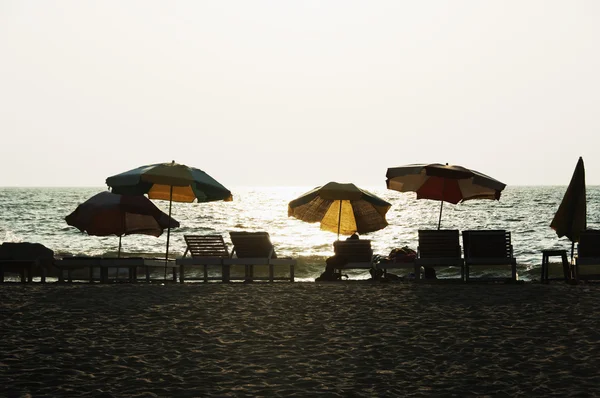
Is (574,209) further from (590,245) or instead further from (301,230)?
(301,230)

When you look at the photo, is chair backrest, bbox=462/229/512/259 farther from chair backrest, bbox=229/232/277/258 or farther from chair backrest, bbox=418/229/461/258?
chair backrest, bbox=229/232/277/258

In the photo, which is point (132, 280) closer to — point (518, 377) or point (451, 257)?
point (451, 257)

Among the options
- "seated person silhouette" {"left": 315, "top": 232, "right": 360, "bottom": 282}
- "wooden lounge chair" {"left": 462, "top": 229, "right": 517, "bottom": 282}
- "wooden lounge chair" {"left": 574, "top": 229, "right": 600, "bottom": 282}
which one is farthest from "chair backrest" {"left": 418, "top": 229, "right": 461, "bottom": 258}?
"wooden lounge chair" {"left": 574, "top": 229, "right": 600, "bottom": 282}

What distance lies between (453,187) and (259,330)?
7.99 m

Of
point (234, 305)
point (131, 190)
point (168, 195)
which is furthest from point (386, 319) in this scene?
point (168, 195)

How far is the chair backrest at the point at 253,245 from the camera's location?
1529cm

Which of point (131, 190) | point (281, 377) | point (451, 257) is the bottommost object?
point (281, 377)

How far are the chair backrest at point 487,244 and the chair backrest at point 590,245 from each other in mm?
1117

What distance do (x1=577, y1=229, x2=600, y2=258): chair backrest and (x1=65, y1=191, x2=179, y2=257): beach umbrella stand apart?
7056 millimetres

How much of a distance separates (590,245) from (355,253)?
12.5 ft

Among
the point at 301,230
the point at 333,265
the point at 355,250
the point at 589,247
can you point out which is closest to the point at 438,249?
the point at 355,250

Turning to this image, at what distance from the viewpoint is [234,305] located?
449 inches

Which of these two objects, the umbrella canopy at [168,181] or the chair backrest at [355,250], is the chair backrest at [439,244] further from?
the umbrella canopy at [168,181]

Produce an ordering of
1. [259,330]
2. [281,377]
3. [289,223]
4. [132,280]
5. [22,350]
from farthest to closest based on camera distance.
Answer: [289,223] < [132,280] < [259,330] < [22,350] < [281,377]
